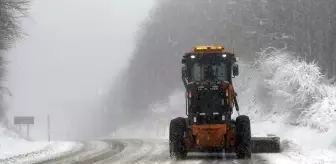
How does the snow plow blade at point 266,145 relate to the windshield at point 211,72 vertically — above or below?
below

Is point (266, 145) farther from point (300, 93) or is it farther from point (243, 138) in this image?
point (300, 93)

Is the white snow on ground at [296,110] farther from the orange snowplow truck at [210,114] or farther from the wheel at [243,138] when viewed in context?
the orange snowplow truck at [210,114]

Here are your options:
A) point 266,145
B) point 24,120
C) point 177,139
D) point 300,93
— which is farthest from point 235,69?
point 24,120

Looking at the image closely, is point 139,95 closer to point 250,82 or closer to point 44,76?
point 250,82

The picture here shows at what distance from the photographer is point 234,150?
16891mm

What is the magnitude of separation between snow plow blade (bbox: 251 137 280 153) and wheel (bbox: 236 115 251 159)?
1974 mm

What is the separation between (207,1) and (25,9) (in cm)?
4925

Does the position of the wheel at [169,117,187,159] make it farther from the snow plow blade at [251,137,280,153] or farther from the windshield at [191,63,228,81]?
the snow plow blade at [251,137,280,153]

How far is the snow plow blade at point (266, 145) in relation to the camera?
59.5ft

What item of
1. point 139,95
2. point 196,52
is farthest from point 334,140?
point 139,95

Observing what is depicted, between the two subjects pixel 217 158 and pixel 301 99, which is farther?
pixel 301 99

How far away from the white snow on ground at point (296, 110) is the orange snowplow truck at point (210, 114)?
4.39 ft

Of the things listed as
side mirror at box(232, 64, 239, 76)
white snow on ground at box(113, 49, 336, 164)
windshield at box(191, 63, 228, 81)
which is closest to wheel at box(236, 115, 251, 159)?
white snow on ground at box(113, 49, 336, 164)

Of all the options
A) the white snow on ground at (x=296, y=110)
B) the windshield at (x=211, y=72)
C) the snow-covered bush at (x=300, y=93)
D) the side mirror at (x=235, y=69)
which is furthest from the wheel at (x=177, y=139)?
the snow-covered bush at (x=300, y=93)
